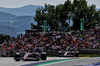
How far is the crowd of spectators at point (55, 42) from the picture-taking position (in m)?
40.3

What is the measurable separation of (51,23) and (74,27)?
21.4 feet

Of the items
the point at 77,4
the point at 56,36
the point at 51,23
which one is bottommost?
the point at 56,36

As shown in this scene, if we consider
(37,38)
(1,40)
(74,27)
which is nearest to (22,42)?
(37,38)

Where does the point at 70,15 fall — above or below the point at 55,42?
above

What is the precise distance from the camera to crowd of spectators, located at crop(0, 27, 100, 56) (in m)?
40.3

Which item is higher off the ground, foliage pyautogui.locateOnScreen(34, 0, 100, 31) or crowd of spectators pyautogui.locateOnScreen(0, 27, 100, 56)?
foliage pyautogui.locateOnScreen(34, 0, 100, 31)

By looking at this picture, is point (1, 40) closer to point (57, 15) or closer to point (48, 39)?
point (57, 15)

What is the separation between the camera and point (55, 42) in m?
43.3

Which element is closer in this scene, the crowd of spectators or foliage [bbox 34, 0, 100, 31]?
the crowd of spectators

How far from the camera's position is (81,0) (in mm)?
71625

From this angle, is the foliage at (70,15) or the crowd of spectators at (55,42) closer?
the crowd of spectators at (55,42)

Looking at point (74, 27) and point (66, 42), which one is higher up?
point (74, 27)

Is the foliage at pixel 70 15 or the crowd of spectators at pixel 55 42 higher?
the foliage at pixel 70 15

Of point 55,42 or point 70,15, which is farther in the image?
point 70,15
